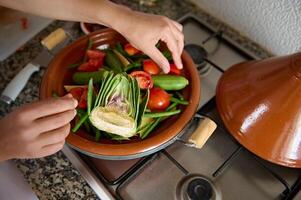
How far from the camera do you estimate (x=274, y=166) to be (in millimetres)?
663

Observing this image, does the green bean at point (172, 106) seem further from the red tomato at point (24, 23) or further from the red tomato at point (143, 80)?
the red tomato at point (24, 23)

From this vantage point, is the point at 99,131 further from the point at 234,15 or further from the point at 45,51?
the point at 234,15

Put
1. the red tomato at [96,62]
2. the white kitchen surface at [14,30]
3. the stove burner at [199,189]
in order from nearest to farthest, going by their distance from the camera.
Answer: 1. the stove burner at [199,189]
2. the red tomato at [96,62]
3. the white kitchen surface at [14,30]

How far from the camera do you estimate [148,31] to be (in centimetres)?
63

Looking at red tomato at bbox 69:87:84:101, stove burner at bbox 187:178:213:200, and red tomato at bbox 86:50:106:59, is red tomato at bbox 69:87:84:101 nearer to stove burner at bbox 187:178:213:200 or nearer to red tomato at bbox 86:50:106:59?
red tomato at bbox 86:50:106:59

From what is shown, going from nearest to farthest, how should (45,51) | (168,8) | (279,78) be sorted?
(279,78), (45,51), (168,8)

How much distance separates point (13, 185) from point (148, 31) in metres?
0.35

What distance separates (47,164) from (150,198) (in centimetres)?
20

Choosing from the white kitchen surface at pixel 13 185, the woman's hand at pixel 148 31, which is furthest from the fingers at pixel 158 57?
the white kitchen surface at pixel 13 185

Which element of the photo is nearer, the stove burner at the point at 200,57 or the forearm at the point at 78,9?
the forearm at the point at 78,9

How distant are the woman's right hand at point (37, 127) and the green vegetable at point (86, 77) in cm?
17

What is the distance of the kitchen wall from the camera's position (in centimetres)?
74

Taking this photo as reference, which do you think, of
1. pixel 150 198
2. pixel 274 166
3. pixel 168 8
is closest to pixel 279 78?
pixel 274 166

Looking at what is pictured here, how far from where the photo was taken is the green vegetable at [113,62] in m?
0.70
